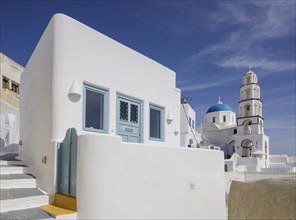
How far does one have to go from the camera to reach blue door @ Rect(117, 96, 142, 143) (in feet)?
25.9

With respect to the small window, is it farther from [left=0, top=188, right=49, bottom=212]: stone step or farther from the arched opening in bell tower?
the arched opening in bell tower

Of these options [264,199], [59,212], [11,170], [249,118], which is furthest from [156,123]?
[249,118]

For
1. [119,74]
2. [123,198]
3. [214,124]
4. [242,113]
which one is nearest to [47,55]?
[119,74]

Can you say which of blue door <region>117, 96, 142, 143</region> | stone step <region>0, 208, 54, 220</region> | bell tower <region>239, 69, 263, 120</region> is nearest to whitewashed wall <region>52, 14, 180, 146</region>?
blue door <region>117, 96, 142, 143</region>

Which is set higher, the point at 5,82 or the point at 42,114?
the point at 5,82

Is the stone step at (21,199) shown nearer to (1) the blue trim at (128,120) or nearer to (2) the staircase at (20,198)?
(2) the staircase at (20,198)

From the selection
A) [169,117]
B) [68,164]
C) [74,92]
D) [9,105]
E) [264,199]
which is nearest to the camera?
[264,199]

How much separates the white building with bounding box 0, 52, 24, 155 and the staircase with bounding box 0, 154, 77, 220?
19.6ft

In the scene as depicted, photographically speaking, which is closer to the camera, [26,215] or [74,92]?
[26,215]

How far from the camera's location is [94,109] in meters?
7.08

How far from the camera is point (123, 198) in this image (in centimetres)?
506

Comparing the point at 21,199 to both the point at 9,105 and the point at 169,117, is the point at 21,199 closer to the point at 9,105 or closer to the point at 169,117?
the point at 169,117

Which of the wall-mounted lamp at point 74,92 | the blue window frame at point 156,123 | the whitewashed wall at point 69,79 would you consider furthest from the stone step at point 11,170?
the blue window frame at point 156,123

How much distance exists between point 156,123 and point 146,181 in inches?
161
